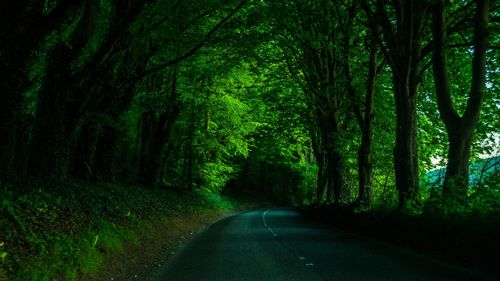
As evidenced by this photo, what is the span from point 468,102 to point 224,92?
21111 millimetres

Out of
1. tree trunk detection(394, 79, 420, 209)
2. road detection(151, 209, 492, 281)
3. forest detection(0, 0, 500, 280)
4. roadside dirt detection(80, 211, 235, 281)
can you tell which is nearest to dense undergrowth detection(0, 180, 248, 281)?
forest detection(0, 0, 500, 280)

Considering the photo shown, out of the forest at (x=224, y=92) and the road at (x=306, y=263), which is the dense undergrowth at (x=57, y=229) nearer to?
the forest at (x=224, y=92)

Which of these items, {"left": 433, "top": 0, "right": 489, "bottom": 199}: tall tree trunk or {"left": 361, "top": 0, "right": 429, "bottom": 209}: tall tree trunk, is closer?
{"left": 433, "top": 0, "right": 489, "bottom": 199}: tall tree trunk

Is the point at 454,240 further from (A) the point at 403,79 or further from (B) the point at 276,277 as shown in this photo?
(A) the point at 403,79

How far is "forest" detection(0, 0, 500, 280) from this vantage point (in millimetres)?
10703

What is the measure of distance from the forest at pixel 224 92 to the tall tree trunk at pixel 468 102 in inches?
1.4

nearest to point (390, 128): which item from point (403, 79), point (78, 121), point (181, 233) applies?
point (403, 79)

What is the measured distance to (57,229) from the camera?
925 centimetres

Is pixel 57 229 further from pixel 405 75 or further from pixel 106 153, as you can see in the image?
pixel 106 153

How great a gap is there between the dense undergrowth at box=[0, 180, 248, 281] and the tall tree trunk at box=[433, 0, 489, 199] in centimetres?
825

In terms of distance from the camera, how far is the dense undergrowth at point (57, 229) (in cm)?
718

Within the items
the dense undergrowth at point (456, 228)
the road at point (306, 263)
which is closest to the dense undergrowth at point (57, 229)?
the road at point (306, 263)

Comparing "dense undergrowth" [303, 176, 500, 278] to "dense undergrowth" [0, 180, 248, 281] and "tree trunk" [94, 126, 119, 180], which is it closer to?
"dense undergrowth" [0, 180, 248, 281]

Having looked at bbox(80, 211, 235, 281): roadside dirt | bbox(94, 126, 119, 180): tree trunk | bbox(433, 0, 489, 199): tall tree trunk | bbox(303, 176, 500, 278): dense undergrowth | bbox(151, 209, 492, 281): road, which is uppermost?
bbox(433, 0, 489, 199): tall tree trunk
